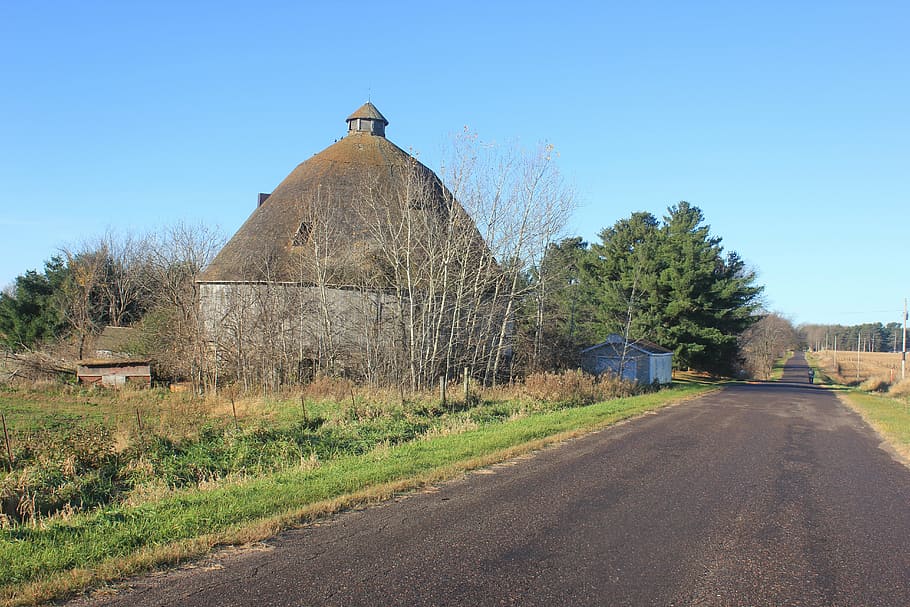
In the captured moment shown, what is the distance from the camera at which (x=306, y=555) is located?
5.45 m

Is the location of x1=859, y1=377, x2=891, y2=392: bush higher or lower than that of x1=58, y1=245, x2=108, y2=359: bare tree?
lower

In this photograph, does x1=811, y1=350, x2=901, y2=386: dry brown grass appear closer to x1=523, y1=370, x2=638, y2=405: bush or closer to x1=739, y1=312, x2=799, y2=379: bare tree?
x1=739, y1=312, x2=799, y2=379: bare tree

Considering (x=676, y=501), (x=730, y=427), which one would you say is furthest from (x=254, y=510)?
(x=730, y=427)

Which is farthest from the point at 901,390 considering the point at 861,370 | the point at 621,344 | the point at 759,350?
the point at 759,350

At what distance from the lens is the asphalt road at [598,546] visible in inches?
185

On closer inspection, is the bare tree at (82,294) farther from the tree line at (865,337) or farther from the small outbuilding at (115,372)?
the tree line at (865,337)

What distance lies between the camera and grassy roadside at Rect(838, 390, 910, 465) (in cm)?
1338

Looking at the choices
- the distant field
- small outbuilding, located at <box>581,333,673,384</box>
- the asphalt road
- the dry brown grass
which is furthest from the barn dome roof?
the distant field

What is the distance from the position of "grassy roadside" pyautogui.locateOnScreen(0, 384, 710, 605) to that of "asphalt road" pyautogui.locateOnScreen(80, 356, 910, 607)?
1.07 feet

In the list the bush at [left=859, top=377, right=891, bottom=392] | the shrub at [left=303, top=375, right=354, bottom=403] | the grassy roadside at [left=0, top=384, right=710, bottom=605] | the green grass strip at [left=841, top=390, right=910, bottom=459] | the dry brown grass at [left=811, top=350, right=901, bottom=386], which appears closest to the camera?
the grassy roadside at [left=0, top=384, right=710, bottom=605]

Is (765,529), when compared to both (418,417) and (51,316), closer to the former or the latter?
(418,417)

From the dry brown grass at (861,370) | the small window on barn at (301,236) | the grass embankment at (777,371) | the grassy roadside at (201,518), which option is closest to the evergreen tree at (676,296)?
the dry brown grass at (861,370)

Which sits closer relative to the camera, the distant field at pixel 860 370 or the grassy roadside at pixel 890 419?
the grassy roadside at pixel 890 419

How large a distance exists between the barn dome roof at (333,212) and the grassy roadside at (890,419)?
1282 centimetres
